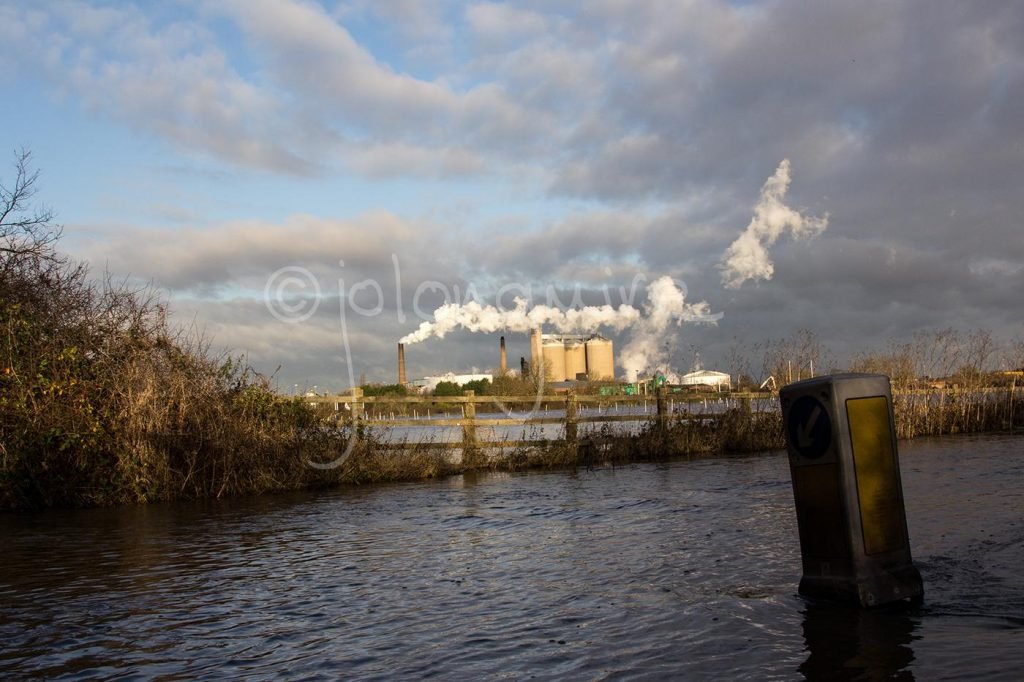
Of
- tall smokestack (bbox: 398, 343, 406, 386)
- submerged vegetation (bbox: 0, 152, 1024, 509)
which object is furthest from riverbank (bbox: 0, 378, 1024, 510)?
tall smokestack (bbox: 398, 343, 406, 386)

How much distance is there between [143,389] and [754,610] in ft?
A: 41.7

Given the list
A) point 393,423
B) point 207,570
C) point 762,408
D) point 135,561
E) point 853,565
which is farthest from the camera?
point 762,408

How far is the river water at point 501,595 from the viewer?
5.27 metres

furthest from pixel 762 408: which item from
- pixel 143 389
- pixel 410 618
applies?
pixel 410 618

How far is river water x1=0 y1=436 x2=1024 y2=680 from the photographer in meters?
5.27

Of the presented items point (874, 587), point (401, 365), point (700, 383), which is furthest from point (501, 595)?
point (401, 365)

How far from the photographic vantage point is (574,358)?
8219 centimetres

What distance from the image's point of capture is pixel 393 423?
19641mm

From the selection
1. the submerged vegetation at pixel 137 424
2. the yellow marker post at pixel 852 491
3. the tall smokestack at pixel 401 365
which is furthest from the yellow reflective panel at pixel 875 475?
the tall smokestack at pixel 401 365

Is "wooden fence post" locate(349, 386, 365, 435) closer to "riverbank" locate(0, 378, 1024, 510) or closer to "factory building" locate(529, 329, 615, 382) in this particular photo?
"riverbank" locate(0, 378, 1024, 510)

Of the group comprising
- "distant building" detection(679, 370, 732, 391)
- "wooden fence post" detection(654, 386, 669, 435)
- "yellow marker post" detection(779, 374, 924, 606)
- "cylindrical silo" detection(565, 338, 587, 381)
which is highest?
"cylindrical silo" detection(565, 338, 587, 381)

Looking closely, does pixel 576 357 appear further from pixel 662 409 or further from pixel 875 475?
pixel 875 475

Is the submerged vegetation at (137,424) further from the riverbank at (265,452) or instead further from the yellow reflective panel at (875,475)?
the yellow reflective panel at (875,475)

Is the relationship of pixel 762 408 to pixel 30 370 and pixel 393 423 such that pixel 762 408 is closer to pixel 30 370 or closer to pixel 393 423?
pixel 393 423
